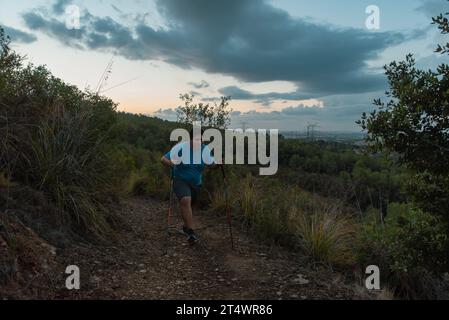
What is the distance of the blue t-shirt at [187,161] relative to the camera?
6691 mm

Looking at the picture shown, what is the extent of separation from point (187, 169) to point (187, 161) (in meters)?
0.14

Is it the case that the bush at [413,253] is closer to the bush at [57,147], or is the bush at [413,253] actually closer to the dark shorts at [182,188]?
the dark shorts at [182,188]

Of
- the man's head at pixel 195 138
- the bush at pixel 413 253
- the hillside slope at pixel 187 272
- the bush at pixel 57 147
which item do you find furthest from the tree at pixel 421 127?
the bush at pixel 57 147

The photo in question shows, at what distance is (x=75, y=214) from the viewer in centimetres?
572

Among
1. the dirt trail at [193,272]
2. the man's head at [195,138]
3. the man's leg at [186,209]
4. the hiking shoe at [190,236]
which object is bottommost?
the dirt trail at [193,272]

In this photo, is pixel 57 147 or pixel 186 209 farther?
pixel 186 209

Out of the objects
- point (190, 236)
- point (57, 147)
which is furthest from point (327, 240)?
point (57, 147)

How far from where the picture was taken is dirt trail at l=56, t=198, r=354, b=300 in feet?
15.2

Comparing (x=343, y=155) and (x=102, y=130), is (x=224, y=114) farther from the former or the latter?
(x=343, y=155)

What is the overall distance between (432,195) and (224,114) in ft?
22.4

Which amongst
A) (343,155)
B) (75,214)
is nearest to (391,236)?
(75,214)

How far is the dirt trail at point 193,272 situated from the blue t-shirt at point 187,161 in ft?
3.76

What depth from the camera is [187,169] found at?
6742mm

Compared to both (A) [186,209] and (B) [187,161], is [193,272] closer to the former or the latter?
(A) [186,209]
